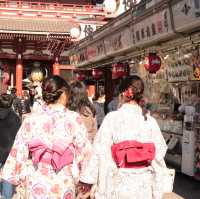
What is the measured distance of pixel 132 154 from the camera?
3.49 meters

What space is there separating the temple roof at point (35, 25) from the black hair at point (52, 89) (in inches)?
796

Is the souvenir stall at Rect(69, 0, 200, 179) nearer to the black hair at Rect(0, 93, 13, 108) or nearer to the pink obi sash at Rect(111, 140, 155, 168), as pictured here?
the black hair at Rect(0, 93, 13, 108)

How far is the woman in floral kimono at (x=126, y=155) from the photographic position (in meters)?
3.52

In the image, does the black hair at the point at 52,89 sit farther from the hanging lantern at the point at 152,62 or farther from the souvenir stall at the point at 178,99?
the hanging lantern at the point at 152,62

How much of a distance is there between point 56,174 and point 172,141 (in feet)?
18.0

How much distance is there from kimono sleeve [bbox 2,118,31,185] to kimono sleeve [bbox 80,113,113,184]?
1.68 ft

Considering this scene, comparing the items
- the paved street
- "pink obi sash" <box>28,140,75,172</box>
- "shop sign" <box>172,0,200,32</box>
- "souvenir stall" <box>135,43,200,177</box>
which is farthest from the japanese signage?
"pink obi sash" <box>28,140,75,172</box>

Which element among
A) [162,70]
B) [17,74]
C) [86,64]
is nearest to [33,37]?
[17,74]

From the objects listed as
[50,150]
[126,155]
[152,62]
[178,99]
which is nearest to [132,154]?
[126,155]

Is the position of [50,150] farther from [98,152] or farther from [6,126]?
[6,126]

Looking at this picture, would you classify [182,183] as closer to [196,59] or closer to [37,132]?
[196,59]

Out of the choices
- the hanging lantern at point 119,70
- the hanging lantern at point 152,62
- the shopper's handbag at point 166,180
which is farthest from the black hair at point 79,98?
the hanging lantern at point 119,70

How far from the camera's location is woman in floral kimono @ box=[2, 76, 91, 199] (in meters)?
3.64

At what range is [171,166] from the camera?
28.5 feet
